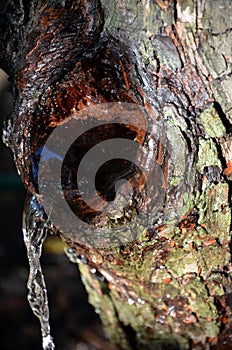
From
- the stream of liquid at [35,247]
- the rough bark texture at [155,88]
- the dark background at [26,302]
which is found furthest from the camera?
the dark background at [26,302]

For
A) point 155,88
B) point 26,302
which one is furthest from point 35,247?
point 26,302

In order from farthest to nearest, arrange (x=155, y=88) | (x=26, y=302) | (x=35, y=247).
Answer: (x=26, y=302) → (x=35, y=247) → (x=155, y=88)

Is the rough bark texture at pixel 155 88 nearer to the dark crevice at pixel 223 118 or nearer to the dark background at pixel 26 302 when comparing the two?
the dark crevice at pixel 223 118

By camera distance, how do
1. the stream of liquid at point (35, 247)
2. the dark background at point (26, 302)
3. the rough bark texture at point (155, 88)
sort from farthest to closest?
the dark background at point (26, 302) → the stream of liquid at point (35, 247) → the rough bark texture at point (155, 88)

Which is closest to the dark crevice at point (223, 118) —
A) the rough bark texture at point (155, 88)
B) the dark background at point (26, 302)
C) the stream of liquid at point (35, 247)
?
the rough bark texture at point (155, 88)

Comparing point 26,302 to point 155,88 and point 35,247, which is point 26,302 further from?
point 155,88

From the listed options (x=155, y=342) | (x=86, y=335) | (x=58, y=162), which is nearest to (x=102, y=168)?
(x=58, y=162)

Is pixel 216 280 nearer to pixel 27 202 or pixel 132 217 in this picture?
pixel 132 217
